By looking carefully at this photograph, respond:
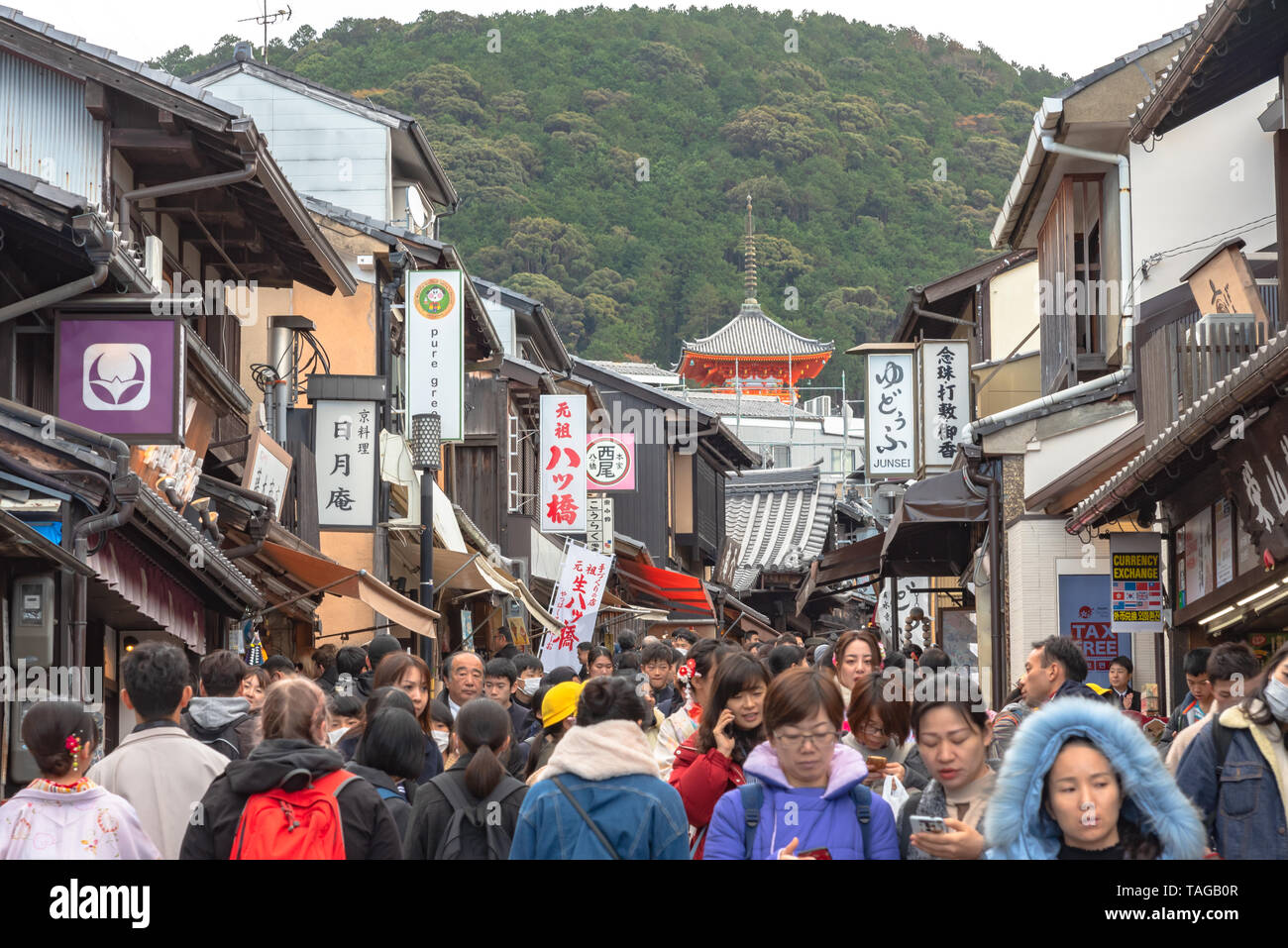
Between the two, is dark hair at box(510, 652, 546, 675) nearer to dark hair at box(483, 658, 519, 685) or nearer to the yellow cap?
dark hair at box(483, 658, 519, 685)

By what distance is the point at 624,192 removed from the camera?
8800 centimetres

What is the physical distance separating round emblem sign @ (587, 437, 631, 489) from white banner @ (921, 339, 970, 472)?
10.6 m

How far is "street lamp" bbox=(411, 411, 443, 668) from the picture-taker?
19969 mm

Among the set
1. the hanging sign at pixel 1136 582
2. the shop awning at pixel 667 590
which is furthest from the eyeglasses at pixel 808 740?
the shop awning at pixel 667 590

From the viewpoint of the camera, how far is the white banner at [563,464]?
91.4 ft

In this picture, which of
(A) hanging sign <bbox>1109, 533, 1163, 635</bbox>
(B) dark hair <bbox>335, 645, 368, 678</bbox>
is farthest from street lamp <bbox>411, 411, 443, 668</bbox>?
(B) dark hair <bbox>335, 645, 368, 678</bbox>

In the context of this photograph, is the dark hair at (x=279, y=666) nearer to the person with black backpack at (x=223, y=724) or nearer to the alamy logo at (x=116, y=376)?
the alamy logo at (x=116, y=376)

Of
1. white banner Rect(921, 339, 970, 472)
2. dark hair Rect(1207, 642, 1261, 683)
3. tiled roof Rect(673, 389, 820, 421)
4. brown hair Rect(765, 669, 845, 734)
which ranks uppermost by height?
tiled roof Rect(673, 389, 820, 421)

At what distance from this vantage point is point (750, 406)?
274 feet

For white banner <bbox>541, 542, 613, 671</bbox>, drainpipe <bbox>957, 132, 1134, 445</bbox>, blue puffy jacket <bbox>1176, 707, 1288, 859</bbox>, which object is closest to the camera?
blue puffy jacket <bbox>1176, 707, 1288, 859</bbox>

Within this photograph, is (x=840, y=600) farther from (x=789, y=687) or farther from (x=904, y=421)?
(x=789, y=687)

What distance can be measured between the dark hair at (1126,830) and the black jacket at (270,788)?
2.28 meters

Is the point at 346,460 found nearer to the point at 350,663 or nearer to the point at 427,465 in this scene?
the point at 427,465

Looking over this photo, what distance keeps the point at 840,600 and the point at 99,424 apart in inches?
1649
